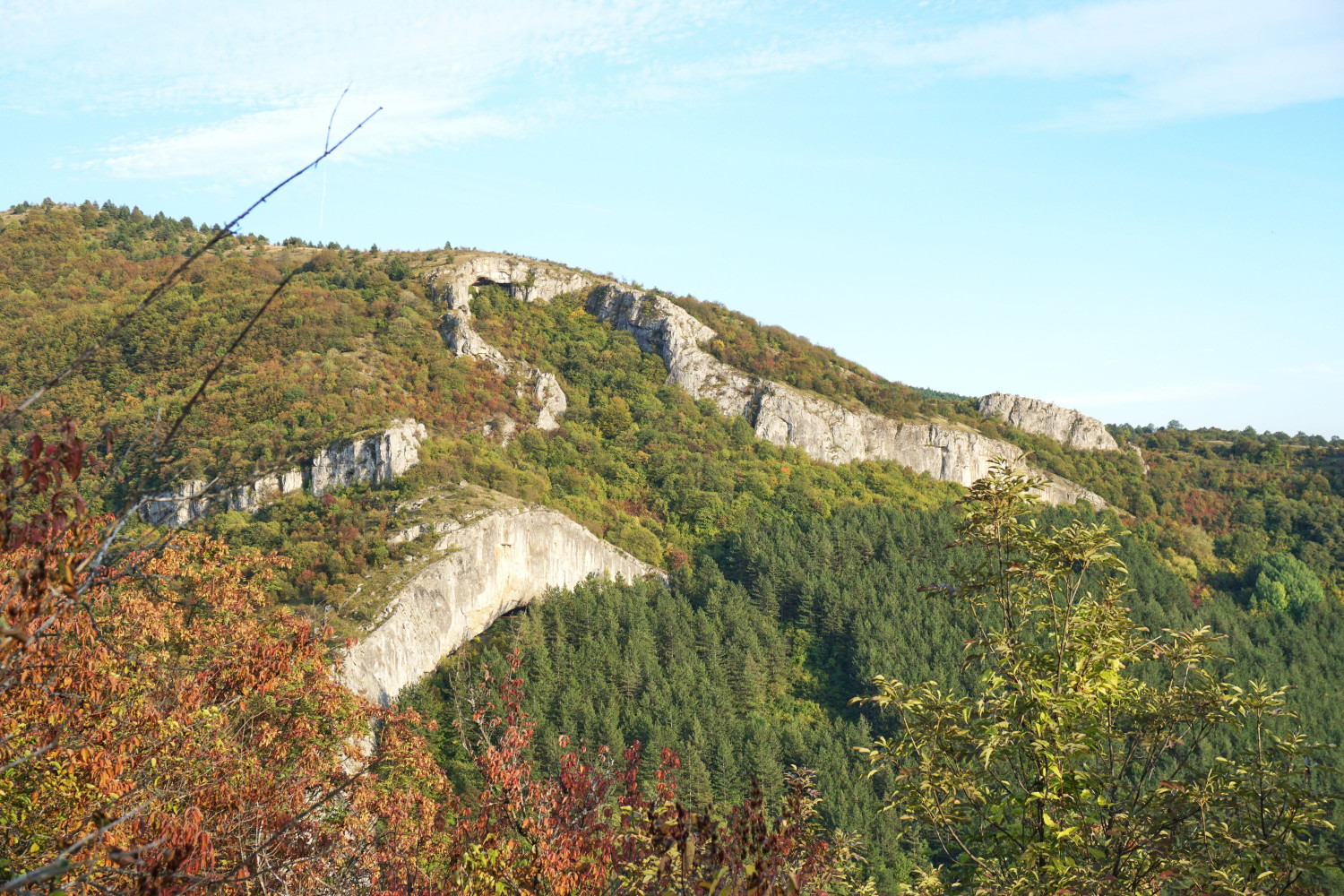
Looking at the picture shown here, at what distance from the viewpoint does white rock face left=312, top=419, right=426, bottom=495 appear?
45719 millimetres

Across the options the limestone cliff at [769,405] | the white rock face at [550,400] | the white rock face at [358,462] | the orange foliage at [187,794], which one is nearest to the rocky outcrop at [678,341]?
the limestone cliff at [769,405]

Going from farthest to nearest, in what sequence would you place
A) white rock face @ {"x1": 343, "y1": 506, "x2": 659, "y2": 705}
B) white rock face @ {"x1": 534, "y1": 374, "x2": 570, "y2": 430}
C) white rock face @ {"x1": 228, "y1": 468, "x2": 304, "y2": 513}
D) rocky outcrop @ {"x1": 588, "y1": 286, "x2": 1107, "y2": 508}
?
rocky outcrop @ {"x1": 588, "y1": 286, "x2": 1107, "y2": 508}
white rock face @ {"x1": 534, "y1": 374, "x2": 570, "y2": 430}
white rock face @ {"x1": 228, "y1": 468, "x2": 304, "y2": 513}
white rock face @ {"x1": 343, "y1": 506, "x2": 659, "y2": 705}

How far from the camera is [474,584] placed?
41062 mm

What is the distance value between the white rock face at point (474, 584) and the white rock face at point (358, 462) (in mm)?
7428

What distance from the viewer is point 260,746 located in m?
12.5

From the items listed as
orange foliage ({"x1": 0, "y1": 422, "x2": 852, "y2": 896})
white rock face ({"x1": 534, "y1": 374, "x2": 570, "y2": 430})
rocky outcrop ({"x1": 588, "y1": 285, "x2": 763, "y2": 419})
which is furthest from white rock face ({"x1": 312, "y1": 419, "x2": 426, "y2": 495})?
rocky outcrop ({"x1": 588, "y1": 285, "x2": 763, "y2": 419})

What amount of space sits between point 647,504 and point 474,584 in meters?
25.0

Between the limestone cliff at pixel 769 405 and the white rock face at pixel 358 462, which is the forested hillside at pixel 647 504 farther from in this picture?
the limestone cliff at pixel 769 405

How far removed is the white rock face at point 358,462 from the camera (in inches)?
1800

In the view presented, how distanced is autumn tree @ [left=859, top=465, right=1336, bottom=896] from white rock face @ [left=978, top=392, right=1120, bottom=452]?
3584 inches

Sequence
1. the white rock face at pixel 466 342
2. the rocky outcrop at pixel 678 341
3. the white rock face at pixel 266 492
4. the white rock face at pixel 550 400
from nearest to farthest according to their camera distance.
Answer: the white rock face at pixel 266 492
the white rock face at pixel 466 342
the white rock face at pixel 550 400
the rocky outcrop at pixel 678 341

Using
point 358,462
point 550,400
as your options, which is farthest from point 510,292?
point 358,462

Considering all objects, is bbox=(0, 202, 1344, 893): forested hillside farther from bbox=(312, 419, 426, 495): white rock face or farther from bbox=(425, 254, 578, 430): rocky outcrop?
bbox=(312, 419, 426, 495): white rock face

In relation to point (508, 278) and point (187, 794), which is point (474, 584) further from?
point (508, 278)
